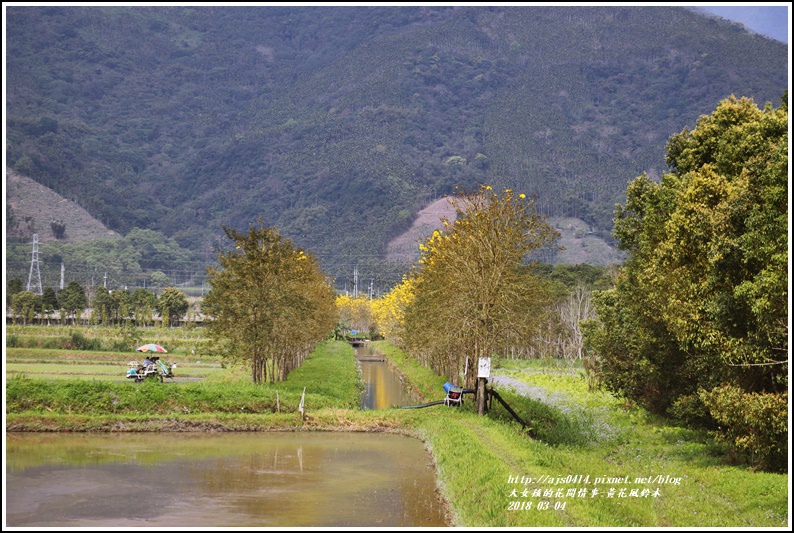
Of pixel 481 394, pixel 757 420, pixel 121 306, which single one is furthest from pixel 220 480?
pixel 121 306

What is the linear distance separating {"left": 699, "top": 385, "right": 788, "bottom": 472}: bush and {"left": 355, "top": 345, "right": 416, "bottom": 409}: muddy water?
75.9 ft

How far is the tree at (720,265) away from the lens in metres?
21.6

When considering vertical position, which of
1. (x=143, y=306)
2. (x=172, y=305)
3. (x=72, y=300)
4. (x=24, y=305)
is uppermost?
(x=72, y=300)

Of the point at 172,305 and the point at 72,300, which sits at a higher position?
the point at 72,300

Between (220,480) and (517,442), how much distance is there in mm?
9215

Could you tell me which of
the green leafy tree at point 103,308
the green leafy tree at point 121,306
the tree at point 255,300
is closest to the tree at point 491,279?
the tree at point 255,300

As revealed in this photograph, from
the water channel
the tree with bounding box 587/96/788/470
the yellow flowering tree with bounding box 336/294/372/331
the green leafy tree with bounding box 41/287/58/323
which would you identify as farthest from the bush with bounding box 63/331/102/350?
the yellow flowering tree with bounding box 336/294/372/331

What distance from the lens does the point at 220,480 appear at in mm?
23234

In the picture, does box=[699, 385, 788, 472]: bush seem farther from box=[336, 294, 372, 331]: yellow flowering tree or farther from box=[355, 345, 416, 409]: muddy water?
box=[336, 294, 372, 331]: yellow flowering tree

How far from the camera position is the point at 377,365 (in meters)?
90.9

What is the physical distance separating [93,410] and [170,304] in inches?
4569

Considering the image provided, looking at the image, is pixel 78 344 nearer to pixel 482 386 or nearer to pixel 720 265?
pixel 482 386

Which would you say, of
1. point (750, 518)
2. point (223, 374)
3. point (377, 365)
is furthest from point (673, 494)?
point (377, 365)

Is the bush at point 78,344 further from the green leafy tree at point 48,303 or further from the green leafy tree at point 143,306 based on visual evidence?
the green leafy tree at point 143,306
